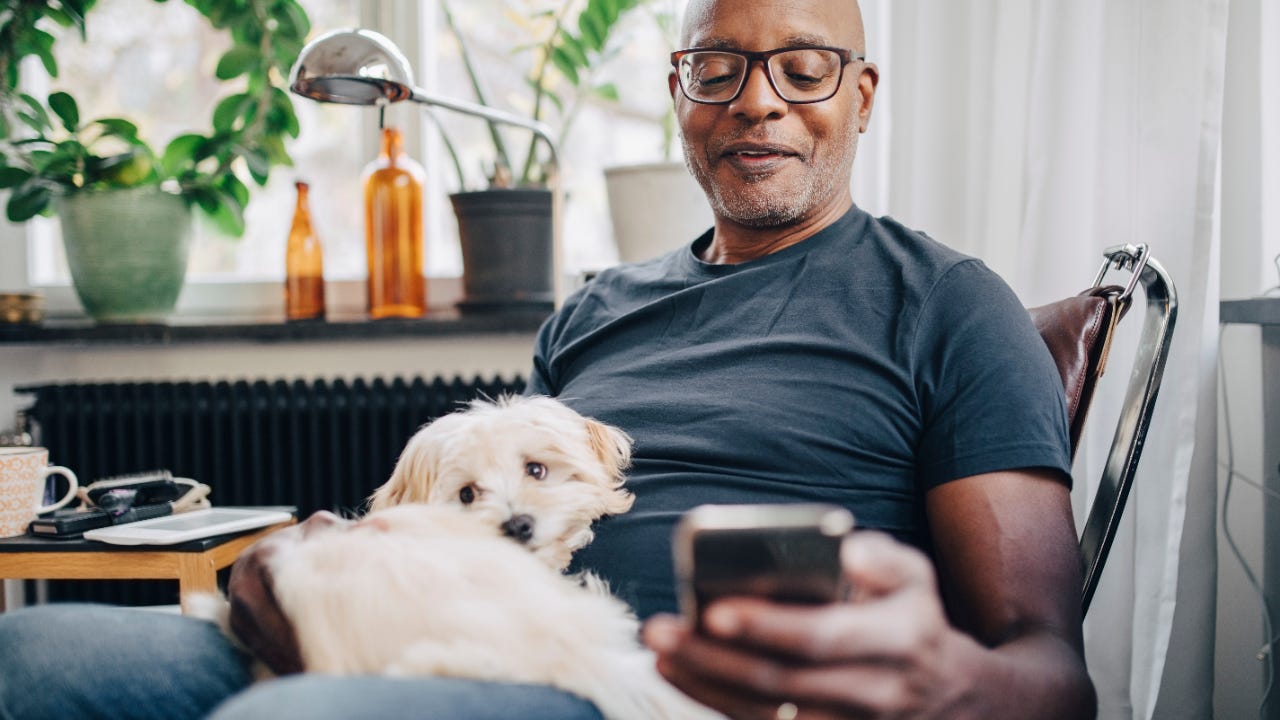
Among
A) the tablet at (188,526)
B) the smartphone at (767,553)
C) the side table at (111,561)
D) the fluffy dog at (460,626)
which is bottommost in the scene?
the side table at (111,561)

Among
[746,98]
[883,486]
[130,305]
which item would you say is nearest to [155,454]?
[130,305]

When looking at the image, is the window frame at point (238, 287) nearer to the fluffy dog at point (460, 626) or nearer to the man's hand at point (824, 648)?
the fluffy dog at point (460, 626)

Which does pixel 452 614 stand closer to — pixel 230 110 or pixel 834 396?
pixel 834 396

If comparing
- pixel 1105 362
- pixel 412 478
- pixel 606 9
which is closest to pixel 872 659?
pixel 412 478

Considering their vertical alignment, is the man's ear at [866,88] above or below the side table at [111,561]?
above

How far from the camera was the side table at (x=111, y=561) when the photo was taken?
1.52 meters

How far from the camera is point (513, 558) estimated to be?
0.85m

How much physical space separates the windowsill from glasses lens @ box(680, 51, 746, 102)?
0.97 metres

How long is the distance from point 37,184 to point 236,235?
0.46m

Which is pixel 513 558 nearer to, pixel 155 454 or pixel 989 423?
pixel 989 423

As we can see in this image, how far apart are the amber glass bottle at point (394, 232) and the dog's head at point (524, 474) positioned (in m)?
1.28

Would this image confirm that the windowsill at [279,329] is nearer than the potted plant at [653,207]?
No

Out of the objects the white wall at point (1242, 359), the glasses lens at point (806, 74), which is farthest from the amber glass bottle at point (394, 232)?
the white wall at point (1242, 359)

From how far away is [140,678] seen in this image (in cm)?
90
